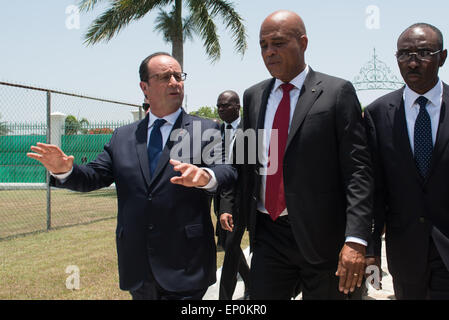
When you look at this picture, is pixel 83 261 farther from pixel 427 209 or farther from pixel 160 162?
pixel 427 209

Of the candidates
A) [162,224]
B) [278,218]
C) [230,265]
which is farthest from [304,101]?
[230,265]

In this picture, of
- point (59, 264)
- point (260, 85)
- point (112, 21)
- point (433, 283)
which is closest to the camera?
point (433, 283)

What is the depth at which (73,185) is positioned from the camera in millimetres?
2730

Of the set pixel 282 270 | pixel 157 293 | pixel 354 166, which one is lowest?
pixel 157 293

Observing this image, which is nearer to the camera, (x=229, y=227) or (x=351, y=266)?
(x=351, y=266)

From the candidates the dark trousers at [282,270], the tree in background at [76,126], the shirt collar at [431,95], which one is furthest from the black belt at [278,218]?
the tree in background at [76,126]

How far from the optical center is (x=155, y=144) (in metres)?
2.79

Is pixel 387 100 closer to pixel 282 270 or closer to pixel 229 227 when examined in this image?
pixel 282 270

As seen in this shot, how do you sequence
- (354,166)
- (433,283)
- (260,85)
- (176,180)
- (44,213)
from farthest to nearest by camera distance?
→ (44,213), (260,85), (433,283), (354,166), (176,180)

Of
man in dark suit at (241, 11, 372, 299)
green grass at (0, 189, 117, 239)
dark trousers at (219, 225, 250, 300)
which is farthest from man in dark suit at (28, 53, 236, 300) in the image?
green grass at (0, 189, 117, 239)

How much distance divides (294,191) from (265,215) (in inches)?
12.7

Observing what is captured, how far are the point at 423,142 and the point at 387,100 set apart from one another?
0.37 meters

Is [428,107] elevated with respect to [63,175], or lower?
elevated
